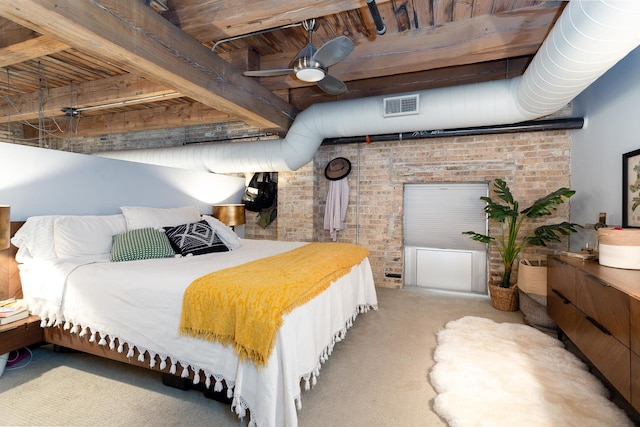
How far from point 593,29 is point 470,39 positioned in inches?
49.2

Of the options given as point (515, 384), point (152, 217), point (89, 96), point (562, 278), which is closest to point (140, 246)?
point (152, 217)

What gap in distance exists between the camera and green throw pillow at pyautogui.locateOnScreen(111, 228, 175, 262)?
251cm

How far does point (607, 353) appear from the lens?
1.77 meters

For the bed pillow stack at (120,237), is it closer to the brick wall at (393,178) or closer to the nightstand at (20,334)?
the nightstand at (20,334)

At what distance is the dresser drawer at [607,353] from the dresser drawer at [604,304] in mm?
53

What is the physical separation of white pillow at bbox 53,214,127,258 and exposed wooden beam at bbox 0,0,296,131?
4.39 feet

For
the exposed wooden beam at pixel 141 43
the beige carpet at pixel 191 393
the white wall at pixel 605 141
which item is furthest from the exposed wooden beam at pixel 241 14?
the beige carpet at pixel 191 393

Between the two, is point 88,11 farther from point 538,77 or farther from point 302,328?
point 538,77

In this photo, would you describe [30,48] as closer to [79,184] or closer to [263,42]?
[79,184]

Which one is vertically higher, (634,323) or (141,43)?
(141,43)

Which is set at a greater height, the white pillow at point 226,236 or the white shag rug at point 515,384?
the white pillow at point 226,236

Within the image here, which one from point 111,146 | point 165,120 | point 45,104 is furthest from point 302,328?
point 111,146

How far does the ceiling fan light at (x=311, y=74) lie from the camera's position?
2361 millimetres

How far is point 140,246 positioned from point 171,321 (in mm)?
1056
